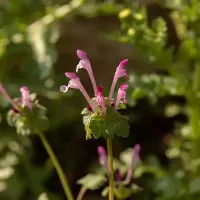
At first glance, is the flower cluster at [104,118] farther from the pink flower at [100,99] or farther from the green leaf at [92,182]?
the green leaf at [92,182]

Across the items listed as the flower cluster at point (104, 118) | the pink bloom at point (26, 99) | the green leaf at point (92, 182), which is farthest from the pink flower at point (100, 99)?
the green leaf at point (92, 182)

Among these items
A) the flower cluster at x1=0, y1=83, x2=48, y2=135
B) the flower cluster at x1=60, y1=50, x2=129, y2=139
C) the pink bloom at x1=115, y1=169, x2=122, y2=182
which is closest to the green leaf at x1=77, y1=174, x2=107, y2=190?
the pink bloom at x1=115, y1=169, x2=122, y2=182

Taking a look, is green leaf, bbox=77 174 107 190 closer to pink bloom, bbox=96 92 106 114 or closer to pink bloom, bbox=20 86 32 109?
pink bloom, bbox=20 86 32 109

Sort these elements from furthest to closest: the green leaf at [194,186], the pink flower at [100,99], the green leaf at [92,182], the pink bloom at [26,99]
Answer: the green leaf at [194,186], the green leaf at [92,182], the pink bloom at [26,99], the pink flower at [100,99]

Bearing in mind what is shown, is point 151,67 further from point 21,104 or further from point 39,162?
point 21,104

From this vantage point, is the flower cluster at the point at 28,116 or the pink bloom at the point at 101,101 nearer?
the pink bloom at the point at 101,101

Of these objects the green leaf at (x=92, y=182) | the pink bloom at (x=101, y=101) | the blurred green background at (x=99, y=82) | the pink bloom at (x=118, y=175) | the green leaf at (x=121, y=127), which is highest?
the blurred green background at (x=99, y=82)

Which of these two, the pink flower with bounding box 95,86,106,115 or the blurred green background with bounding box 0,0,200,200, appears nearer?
the pink flower with bounding box 95,86,106,115

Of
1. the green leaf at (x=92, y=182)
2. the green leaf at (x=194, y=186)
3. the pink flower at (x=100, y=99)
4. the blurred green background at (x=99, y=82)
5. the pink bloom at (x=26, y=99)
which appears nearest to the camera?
the pink flower at (x=100, y=99)

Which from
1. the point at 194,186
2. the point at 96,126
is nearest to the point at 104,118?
the point at 96,126
